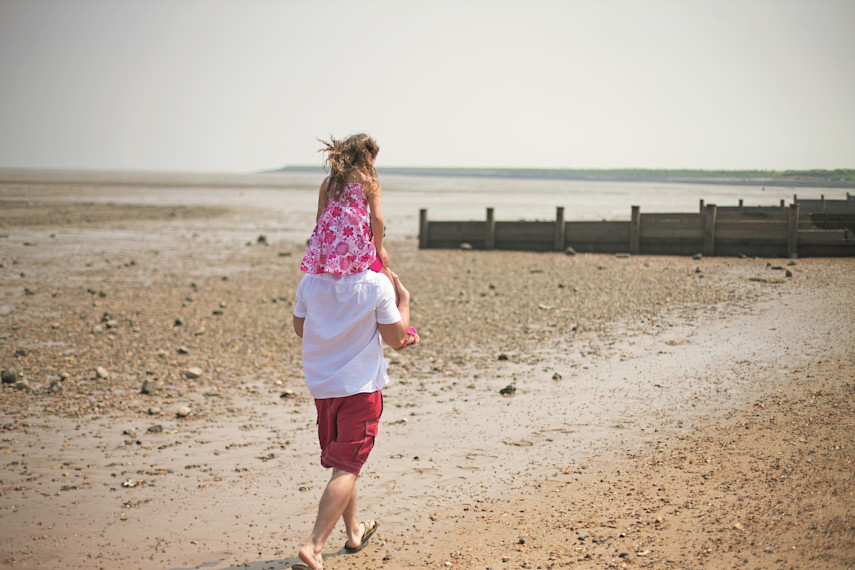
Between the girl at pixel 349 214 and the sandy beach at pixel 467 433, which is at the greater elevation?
the girl at pixel 349 214

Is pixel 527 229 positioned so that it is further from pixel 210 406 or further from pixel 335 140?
pixel 335 140

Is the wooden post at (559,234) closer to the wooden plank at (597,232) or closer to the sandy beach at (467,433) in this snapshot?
the wooden plank at (597,232)

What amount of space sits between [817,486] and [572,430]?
2.10 m

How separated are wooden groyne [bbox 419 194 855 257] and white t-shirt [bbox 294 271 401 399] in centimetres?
1669

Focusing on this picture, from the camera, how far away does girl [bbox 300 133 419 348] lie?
3410 mm

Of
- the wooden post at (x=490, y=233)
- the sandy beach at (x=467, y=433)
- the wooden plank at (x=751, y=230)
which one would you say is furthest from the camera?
the wooden post at (x=490, y=233)

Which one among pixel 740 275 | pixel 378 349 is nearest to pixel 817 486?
pixel 378 349

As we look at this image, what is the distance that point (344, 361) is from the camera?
3.53 meters

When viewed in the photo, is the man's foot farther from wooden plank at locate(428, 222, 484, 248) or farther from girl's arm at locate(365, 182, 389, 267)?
wooden plank at locate(428, 222, 484, 248)

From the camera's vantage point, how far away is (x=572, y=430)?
603cm

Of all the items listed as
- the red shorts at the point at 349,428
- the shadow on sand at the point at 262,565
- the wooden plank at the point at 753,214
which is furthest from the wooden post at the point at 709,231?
the red shorts at the point at 349,428

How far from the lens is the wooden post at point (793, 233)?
17.7 metres

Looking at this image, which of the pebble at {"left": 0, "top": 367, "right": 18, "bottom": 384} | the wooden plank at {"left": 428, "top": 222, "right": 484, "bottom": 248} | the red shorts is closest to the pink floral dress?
the red shorts

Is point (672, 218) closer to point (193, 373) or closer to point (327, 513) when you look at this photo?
point (193, 373)
